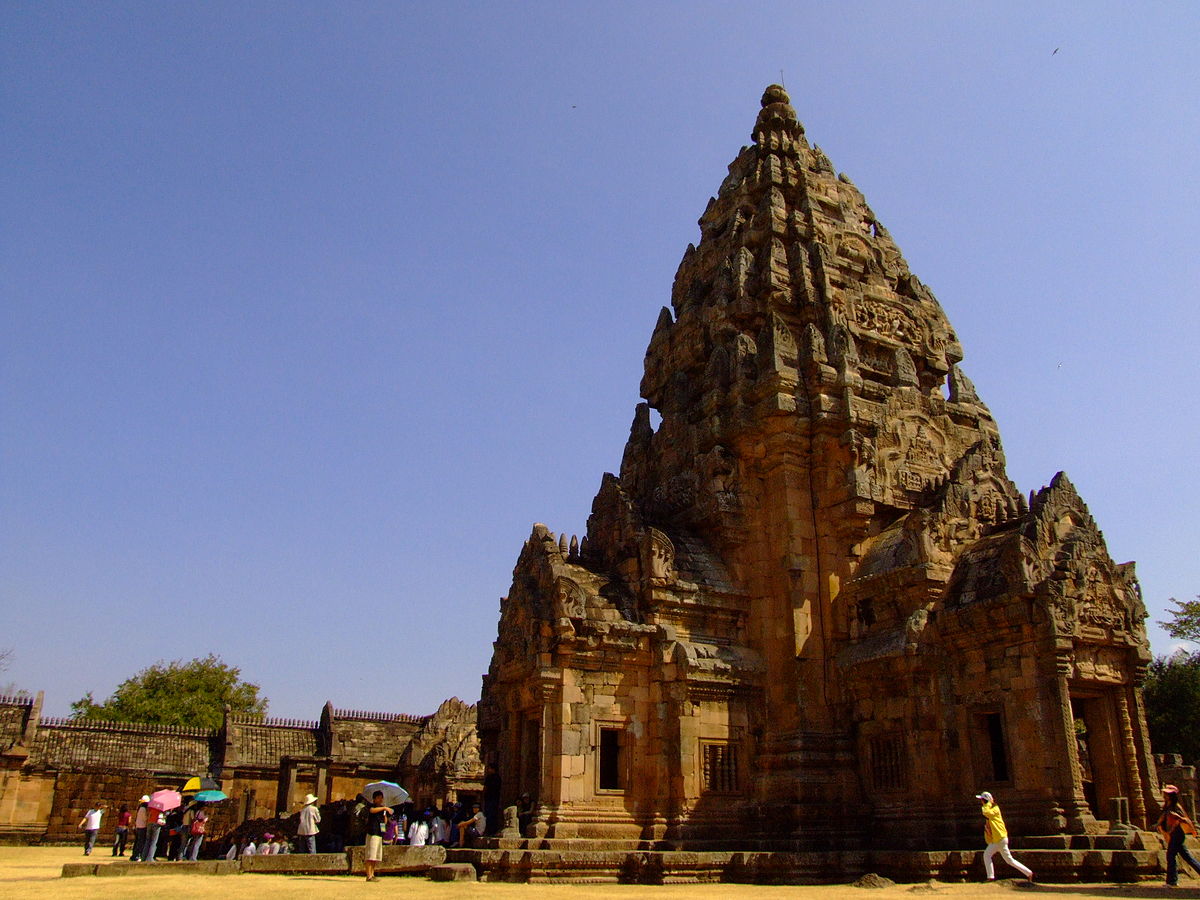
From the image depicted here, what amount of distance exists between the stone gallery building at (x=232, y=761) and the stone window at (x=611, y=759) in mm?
12664

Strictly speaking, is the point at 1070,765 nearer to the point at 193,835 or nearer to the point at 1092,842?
the point at 1092,842

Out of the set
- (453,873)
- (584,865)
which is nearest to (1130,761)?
(584,865)

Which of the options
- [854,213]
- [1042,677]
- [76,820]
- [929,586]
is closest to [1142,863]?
[1042,677]

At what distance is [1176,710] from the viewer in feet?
123

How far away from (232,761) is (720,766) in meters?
20.8

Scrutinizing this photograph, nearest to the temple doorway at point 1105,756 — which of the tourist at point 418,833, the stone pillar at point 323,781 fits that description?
the tourist at point 418,833

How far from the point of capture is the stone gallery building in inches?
1121

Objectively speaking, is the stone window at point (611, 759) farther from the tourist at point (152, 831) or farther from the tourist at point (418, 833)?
the tourist at point (152, 831)

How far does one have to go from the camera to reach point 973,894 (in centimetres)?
1162

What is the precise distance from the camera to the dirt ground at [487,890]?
11.2 metres

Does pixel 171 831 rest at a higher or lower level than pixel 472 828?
lower

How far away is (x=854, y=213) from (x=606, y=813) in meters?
15.2

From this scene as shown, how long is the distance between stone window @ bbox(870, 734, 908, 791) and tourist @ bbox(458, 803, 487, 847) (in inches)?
264

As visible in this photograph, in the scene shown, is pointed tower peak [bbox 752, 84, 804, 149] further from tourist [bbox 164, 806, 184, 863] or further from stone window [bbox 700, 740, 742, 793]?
tourist [bbox 164, 806, 184, 863]
